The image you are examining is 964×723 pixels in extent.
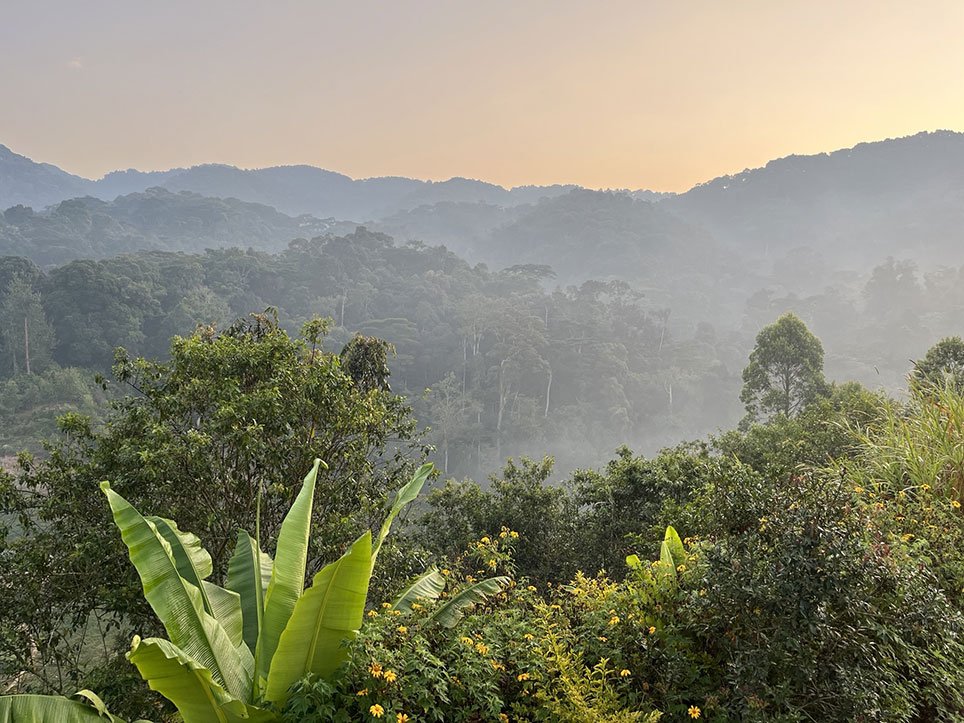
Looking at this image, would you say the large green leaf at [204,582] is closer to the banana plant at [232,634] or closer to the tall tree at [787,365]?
the banana plant at [232,634]

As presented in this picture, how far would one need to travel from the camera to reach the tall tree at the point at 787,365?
2216 centimetres

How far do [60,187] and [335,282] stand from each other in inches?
6021

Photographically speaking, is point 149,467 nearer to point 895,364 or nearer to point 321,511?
point 321,511

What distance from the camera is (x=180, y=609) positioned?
3271 mm

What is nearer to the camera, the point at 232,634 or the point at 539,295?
the point at 232,634

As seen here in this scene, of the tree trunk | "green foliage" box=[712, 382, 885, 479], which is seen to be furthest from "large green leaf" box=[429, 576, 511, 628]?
the tree trunk

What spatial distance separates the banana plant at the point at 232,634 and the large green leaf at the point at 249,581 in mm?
35

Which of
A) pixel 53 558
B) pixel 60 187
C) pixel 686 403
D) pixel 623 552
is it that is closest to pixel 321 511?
pixel 53 558

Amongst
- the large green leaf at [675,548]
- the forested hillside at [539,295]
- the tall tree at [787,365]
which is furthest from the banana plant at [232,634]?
the tall tree at [787,365]

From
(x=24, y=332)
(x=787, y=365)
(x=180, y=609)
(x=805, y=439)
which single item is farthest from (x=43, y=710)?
(x=24, y=332)

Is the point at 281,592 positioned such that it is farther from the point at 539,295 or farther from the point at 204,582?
the point at 539,295

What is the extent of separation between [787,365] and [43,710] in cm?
2405

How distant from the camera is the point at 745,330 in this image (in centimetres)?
8331

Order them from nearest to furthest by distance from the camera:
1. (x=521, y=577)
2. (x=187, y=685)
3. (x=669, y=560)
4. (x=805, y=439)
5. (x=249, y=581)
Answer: (x=187, y=685), (x=669, y=560), (x=249, y=581), (x=521, y=577), (x=805, y=439)
